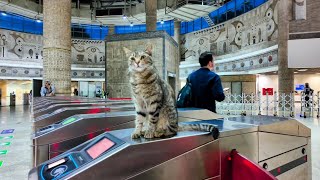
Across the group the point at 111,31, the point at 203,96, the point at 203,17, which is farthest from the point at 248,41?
the point at 203,96

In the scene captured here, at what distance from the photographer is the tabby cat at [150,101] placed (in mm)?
1175

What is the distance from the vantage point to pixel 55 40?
888 centimetres

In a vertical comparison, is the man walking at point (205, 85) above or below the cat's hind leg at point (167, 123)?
above

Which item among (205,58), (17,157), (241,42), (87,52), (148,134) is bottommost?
(17,157)

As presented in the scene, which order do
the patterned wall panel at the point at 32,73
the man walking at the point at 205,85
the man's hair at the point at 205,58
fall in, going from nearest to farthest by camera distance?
the man walking at the point at 205,85, the man's hair at the point at 205,58, the patterned wall panel at the point at 32,73

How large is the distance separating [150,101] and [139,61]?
0.22 m

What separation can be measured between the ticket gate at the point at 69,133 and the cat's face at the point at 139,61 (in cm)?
80

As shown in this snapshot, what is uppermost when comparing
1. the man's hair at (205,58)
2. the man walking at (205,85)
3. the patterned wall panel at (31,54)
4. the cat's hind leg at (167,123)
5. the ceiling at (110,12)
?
the ceiling at (110,12)

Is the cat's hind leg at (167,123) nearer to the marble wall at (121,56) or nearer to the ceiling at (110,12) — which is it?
the marble wall at (121,56)

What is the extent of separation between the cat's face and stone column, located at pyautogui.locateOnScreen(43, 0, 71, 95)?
8495 mm

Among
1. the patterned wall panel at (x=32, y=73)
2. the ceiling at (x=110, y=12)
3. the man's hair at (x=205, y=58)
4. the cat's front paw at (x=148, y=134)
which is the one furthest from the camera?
the ceiling at (x=110, y=12)

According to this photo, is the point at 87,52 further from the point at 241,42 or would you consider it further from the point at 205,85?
the point at 205,85

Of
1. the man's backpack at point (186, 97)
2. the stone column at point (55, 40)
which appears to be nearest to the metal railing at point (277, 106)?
the stone column at point (55, 40)

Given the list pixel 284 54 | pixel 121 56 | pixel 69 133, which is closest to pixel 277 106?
pixel 284 54
